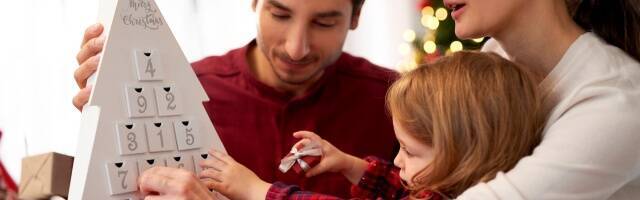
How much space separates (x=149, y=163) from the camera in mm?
1316

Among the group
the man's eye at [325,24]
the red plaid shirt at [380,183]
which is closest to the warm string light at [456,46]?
the man's eye at [325,24]

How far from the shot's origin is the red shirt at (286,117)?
188 cm

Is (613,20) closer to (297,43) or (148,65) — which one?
(297,43)

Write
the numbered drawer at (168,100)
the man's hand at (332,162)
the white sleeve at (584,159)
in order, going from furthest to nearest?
1. the man's hand at (332,162)
2. the numbered drawer at (168,100)
3. the white sleeve at (584,159)

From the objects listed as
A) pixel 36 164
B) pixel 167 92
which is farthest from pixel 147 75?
pixel 36 164

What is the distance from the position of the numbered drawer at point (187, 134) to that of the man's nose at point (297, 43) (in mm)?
420

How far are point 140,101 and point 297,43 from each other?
0.50 metres

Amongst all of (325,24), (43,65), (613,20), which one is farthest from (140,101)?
(43,65)

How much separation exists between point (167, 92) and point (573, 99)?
27.1 inches

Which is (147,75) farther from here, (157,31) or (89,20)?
(89,20)

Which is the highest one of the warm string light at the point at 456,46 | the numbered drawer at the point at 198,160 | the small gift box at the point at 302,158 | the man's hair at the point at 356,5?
the man's hair at the point at 356,5

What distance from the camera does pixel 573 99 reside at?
3.96 ft

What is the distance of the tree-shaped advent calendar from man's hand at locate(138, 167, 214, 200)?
0.10 feet

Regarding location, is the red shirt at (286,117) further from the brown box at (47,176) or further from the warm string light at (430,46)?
the warm string light at (430,46)
